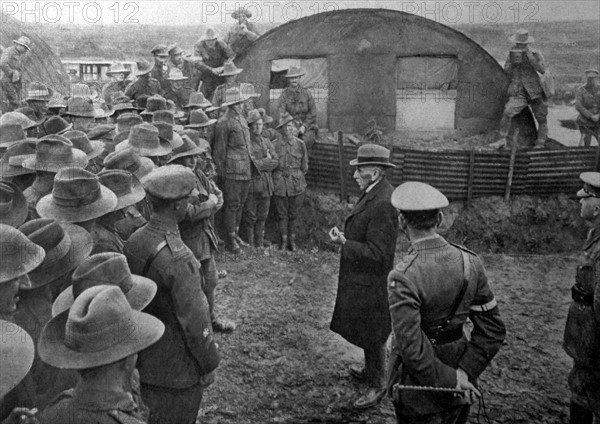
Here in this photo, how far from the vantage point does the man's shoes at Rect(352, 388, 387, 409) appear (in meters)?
5.02

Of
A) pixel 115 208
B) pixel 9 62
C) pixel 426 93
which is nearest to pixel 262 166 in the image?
pixel 426 93

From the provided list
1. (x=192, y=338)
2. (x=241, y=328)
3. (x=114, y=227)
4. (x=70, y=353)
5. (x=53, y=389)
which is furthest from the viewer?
(x=241, y=328)

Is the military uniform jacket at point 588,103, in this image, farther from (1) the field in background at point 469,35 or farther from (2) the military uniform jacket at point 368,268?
(2) the military uniform jacket at point 368,268

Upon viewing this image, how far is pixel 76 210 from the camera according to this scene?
376 cm

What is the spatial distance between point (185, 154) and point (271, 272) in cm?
320

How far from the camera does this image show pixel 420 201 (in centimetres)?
326

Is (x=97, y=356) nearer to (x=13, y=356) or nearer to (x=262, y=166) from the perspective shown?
(x=13, y=356)

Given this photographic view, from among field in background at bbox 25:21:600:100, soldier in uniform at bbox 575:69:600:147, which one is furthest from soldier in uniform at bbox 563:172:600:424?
field in background at bbox 25:21:600:100

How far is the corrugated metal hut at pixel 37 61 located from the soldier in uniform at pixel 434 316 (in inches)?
599

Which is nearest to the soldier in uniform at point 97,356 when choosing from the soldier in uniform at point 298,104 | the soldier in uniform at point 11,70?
the soldier in uniform at point 298,104

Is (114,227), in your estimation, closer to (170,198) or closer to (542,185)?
(170,198)

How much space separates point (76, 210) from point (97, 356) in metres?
1.69

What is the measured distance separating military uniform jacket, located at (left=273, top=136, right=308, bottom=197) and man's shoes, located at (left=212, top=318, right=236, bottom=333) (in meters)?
3.67

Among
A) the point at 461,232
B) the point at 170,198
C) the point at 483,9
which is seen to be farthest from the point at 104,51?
the point at 170,198
